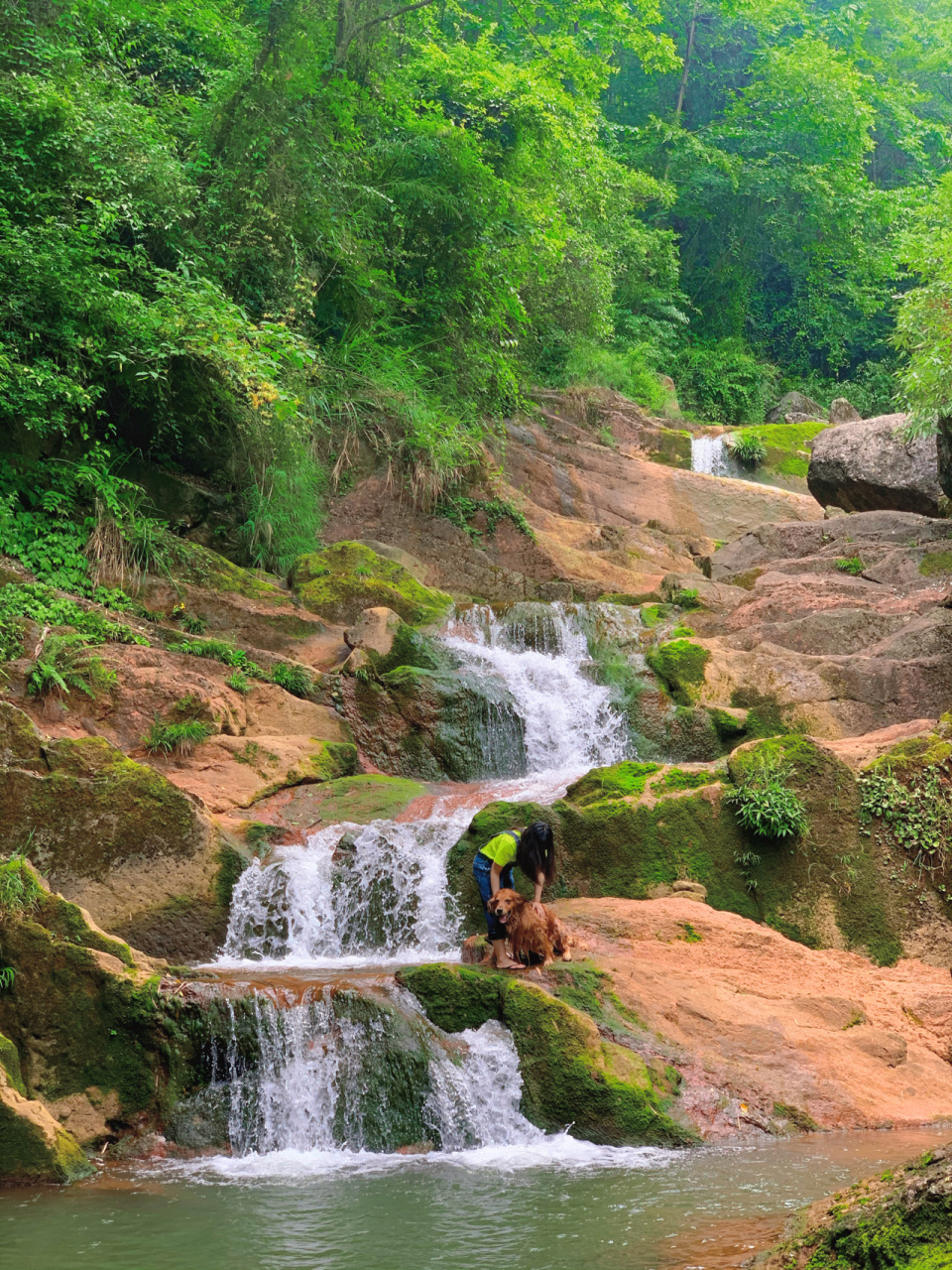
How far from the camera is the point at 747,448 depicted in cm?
2686

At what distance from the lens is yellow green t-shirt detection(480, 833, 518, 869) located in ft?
25.1

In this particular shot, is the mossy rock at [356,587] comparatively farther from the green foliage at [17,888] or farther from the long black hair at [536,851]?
the green foliage at [17,888]

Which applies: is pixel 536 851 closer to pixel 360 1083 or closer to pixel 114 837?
pixel 360 1083

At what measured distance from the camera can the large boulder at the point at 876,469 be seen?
60.7 feet

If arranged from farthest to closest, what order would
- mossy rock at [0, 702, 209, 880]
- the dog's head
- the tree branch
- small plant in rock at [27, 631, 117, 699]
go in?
1. the tree branch
2. small plant in rock at [27, 631, 117, 699]
3. mossy rock at [0, 702, 209, 880]
4. the dog's head

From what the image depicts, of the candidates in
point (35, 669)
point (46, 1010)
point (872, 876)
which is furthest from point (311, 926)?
point (872, 876)

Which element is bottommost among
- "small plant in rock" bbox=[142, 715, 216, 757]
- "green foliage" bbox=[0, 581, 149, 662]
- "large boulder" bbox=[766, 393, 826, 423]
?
"small plant in rock" bbox=[142, 715, 216, 757]

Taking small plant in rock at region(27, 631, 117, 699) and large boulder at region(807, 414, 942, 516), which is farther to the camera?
large boulder at region(807, 414, 942, 516)

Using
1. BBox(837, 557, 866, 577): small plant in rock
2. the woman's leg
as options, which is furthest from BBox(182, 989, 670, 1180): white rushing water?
BBox(837, 557, 866, 577): small plant in rock

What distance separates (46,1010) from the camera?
6574 mm

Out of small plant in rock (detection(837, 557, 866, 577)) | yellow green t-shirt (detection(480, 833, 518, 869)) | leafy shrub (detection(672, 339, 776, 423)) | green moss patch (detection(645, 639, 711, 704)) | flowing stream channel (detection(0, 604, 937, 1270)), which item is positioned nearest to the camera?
flowing stream channel (detection(0, 604, 937, 1270))

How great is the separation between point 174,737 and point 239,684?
142 cm

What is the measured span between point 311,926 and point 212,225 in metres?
10.1

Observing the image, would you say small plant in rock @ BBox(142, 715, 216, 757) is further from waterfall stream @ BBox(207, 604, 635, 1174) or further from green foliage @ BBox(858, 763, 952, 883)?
green foliage @ BBox(858, 763, 952, 883)
